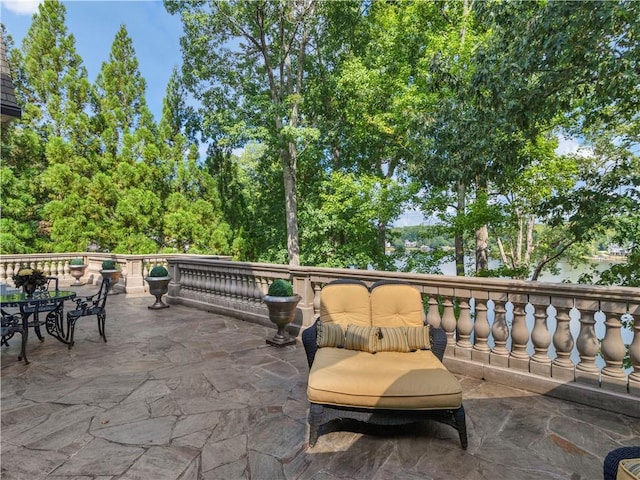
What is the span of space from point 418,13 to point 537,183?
7.90 metres

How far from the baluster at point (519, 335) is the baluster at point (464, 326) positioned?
0.42 m

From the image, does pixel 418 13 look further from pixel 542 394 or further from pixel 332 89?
pixel 542 394

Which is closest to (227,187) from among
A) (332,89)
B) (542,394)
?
(332,89)

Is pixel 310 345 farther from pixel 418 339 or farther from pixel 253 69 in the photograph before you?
pixel 253 69

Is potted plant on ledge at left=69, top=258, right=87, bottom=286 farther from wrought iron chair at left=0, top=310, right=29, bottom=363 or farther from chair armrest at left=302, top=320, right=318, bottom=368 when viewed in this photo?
chair armrest at left=302, top=320, right=318, bottom=368

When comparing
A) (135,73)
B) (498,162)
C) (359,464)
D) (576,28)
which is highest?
(135,73)

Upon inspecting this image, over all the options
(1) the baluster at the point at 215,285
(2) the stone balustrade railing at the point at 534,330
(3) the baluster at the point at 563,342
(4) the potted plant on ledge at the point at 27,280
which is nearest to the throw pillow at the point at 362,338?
(2) the stone balustrade railing at the point at 534,330

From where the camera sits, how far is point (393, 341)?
3.07m

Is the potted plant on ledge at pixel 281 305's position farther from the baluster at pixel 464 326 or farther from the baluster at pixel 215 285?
the baluster at pixel 215 285

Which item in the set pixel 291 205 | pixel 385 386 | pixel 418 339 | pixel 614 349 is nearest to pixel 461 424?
pixel 385 386

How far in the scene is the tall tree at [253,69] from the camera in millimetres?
11951

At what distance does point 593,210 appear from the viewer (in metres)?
6.26

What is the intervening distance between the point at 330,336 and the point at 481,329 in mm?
1680

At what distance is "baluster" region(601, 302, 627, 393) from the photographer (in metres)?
2.87
